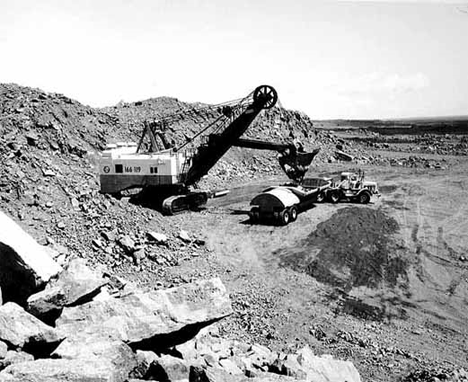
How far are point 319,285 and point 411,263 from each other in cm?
387

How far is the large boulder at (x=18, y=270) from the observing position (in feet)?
26.6

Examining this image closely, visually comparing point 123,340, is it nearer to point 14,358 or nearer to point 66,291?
point 14,358

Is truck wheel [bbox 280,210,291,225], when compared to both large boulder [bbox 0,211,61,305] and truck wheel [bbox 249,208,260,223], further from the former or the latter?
large boulder [bbox 0,211,61,305]

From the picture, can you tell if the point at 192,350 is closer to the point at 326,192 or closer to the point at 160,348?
the point at 160,348

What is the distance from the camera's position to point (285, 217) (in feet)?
66.3

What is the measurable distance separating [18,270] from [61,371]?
326 centimetres

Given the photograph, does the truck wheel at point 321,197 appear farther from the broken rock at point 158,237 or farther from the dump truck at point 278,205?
the broken rock at point 158,237

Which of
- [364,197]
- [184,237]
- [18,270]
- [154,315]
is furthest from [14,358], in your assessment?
[364,197]

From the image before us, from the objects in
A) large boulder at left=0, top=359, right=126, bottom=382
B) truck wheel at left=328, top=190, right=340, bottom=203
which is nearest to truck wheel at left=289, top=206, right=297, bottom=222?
truck wheel at left=328, top=190, right=340, bottom=203

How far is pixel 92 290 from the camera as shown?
820 cm

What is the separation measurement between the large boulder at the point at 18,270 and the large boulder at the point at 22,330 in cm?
114

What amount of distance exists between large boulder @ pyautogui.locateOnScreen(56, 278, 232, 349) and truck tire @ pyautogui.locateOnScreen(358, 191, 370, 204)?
1765cm

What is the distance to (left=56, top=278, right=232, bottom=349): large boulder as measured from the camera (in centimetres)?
717

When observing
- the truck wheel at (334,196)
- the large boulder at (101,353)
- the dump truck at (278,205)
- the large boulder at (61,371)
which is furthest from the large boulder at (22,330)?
the truck wheel at (334,196)
